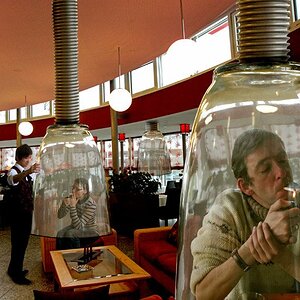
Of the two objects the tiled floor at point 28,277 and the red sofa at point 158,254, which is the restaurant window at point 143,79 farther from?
the red sofa at point 158,254

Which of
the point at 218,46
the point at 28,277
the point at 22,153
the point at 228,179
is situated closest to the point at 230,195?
the point at 228,179

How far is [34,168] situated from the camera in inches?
43.2

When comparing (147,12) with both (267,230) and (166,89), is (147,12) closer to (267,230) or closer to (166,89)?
(267,230)

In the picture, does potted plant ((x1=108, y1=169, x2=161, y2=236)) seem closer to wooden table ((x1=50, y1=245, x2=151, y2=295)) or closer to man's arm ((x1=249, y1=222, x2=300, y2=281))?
wooden table ((x1=50, y1=245, x2=151, y2=295))

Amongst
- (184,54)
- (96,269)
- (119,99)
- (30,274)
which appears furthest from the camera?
(119,99)

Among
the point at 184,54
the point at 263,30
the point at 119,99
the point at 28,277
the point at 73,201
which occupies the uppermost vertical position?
the point at 119,99

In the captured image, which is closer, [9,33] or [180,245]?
[180,245]

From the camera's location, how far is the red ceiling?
11.3 ft

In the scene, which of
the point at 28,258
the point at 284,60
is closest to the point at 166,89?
the point at 28,258

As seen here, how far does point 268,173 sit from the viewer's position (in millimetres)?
464

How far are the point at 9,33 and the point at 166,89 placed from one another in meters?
4.82

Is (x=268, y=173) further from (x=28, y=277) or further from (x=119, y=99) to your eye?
(x=119, y=99)

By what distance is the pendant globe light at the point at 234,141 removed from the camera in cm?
47

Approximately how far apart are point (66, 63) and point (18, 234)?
3555mm
